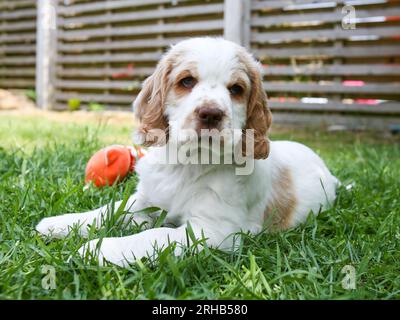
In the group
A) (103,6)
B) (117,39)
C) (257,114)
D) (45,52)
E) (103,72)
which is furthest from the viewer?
(45,52)

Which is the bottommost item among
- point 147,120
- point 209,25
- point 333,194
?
point 333,194

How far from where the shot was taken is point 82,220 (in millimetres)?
2670

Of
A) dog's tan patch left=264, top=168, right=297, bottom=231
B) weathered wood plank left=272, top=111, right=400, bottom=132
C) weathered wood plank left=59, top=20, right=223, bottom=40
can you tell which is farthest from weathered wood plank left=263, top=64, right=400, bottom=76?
dog's tan patch left=264, top=168, right=297, bottom=231

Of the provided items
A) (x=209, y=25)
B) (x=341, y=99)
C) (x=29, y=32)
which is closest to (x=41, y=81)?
(x=29, y=32)

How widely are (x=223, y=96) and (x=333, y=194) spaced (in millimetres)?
1478

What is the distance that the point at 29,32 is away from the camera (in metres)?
13.1

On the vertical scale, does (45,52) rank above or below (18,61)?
above

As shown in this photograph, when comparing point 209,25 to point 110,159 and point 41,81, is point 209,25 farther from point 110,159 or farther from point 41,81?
point 110,159

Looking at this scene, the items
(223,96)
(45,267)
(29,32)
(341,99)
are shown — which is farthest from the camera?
(29,32)

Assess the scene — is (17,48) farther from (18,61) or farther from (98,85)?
(98,85)

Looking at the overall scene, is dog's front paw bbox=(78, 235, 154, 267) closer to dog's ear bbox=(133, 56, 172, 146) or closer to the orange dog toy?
dog's ear bbox=(133, 56, 172, 146)

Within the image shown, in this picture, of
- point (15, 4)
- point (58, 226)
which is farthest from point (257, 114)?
point (15, 4)

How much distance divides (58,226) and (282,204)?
1302 millimetres

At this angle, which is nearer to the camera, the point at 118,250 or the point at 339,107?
the point at 118,250
